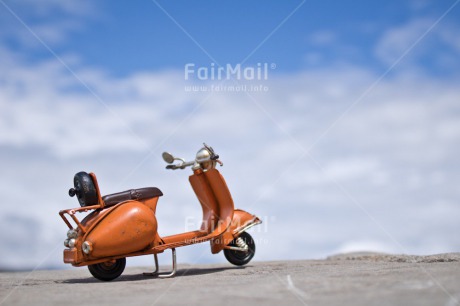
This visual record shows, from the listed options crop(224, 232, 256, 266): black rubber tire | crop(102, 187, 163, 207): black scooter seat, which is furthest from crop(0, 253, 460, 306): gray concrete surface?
crop(224, 232, 256, 266): black rubber tire

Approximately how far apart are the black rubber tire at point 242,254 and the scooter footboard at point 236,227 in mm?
190

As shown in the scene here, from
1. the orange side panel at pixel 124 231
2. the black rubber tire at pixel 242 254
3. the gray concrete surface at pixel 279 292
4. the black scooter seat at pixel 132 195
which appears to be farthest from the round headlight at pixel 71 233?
the black rubber tire at pixel 242 254

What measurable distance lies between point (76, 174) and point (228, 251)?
2628mm

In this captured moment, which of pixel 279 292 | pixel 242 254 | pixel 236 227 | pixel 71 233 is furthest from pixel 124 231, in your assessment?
pixel 279 292

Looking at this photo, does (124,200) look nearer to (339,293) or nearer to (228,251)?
(228,251)

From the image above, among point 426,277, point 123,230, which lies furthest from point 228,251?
point 426,277

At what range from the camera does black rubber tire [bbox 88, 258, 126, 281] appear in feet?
26.8

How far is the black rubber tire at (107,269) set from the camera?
8156 millimetres

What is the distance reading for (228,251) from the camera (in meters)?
9.53

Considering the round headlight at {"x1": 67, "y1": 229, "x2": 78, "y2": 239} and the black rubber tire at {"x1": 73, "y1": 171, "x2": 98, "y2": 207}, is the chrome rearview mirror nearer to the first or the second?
the black rubber tire at {"x1": 73, "y1": 171, "x2": 98, "y2": 207}

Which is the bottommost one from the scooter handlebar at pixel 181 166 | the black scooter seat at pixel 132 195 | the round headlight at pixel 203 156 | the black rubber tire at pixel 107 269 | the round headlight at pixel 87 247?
the black rubber tire at pixel 107 269

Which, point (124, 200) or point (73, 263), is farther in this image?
point (124, 200)

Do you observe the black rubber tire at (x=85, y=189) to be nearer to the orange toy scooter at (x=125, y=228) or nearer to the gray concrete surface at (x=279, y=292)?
the orange toy scooter at (x=125, y=228)

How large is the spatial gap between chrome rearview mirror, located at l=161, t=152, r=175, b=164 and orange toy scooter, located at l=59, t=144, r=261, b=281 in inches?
0.7
